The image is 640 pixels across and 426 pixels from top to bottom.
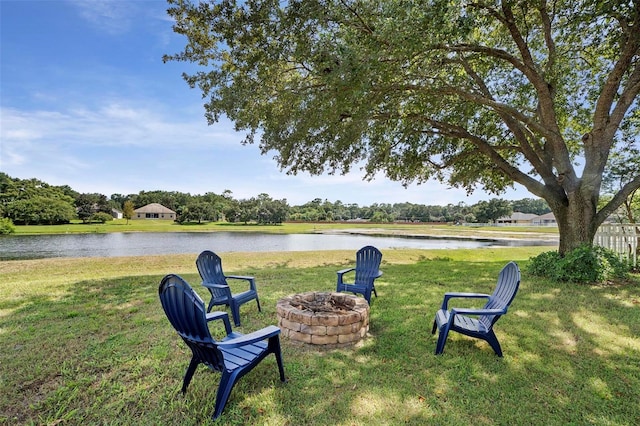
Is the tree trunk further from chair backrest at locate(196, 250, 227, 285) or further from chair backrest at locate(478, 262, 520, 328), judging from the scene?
chair backrest at locate(196, 250, 227, 285)

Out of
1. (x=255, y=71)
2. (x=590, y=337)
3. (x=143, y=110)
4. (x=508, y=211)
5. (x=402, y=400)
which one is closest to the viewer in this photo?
(x=402, y=400)

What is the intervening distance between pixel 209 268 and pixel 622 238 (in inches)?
374

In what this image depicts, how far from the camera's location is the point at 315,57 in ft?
17.5

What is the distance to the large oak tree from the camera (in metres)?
4.99

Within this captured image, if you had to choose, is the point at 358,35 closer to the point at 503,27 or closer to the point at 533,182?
the point at 503,27

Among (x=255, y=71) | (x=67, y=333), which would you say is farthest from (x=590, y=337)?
(x=255, y=71)

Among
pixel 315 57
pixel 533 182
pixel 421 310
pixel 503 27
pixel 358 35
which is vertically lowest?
pixel 421 310

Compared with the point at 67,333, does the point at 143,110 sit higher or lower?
higher

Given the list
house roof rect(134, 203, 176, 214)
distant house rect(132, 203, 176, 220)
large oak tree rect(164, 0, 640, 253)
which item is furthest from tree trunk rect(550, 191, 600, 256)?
house roof rect(134, 203, 176, 214)

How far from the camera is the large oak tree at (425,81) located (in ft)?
16.4

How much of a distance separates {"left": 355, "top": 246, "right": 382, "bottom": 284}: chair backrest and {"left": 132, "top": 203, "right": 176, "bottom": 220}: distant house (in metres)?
65.7

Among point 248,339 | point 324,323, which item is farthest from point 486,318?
point 248,339

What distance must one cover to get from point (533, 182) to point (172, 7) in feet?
28.7

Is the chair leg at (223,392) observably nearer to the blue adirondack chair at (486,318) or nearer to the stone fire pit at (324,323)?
the stone fire pit at (324,323)
